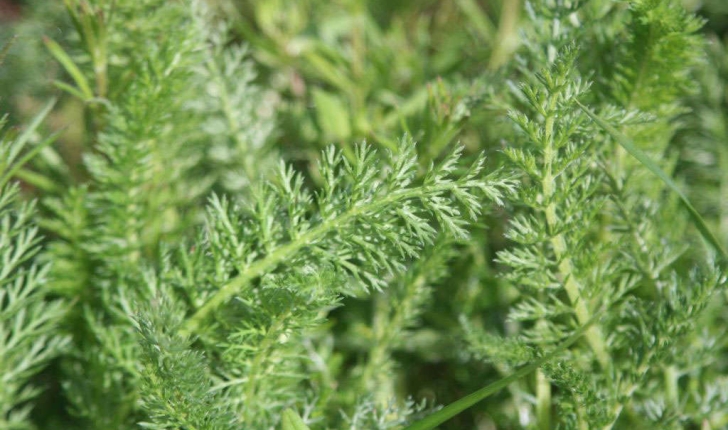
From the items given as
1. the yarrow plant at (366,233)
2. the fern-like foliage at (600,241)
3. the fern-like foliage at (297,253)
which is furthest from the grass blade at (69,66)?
the fern-like foliage at (600,241)

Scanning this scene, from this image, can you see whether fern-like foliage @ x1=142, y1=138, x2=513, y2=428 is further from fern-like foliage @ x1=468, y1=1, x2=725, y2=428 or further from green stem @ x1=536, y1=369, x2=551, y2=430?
green stem @ x1=536, y1=369, x2=551, y2=430

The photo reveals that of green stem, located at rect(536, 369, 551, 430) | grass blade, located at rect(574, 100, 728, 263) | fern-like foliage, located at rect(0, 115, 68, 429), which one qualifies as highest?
grass blade, located at rect(574, 100, 728, 263)

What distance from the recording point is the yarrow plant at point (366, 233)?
16.8 inches

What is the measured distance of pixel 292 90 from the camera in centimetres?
87

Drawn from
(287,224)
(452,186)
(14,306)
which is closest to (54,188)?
(14,306)

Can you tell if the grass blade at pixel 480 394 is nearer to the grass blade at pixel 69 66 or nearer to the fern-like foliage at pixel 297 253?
the fern-like foliage at pixel 297 253

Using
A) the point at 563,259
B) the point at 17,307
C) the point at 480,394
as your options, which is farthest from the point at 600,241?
the point at 17,307

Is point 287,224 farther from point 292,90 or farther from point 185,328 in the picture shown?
point 292,90

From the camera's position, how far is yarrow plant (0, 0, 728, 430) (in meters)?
0.43

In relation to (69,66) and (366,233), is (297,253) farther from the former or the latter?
(69,66)

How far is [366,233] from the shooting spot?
0.44 meters

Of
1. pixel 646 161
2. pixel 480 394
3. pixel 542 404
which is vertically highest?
pixel 646 161

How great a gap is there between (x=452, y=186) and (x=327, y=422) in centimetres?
25

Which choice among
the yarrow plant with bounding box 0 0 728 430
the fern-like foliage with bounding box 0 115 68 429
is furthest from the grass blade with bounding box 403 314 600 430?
the fern-like foliage with bounding box 0 115 68 429
